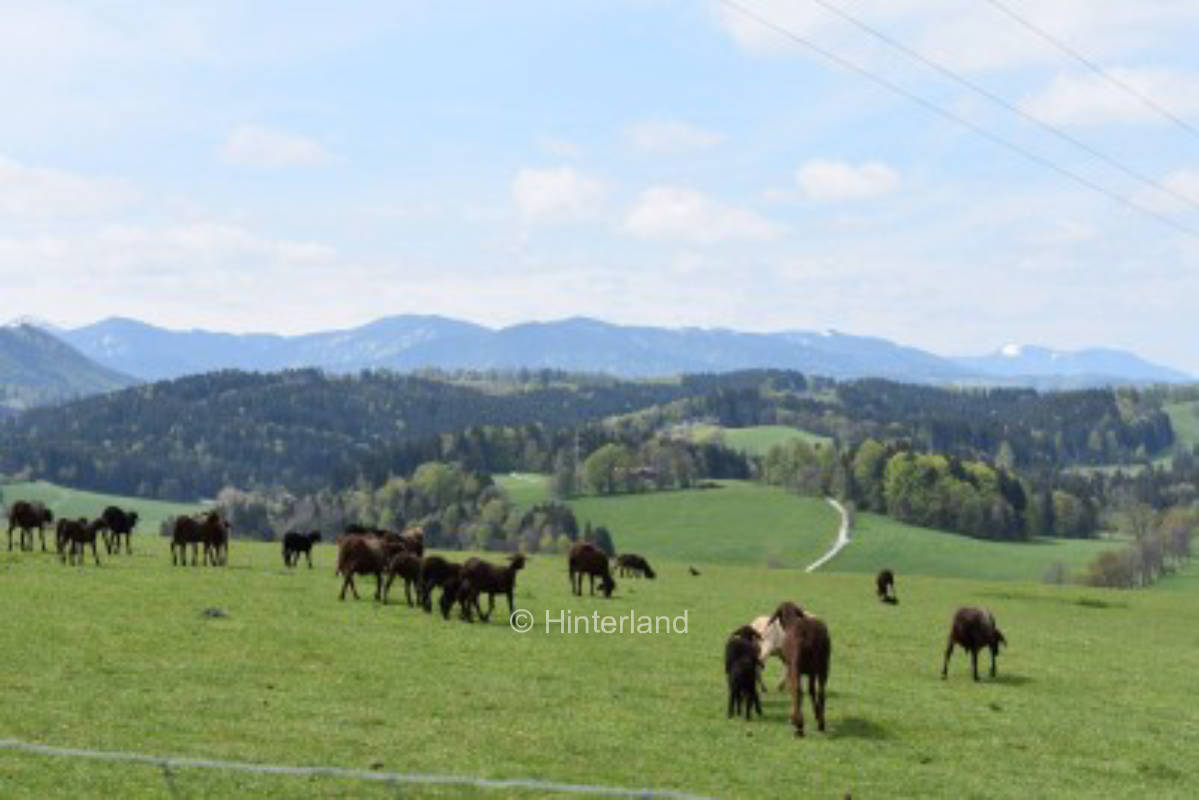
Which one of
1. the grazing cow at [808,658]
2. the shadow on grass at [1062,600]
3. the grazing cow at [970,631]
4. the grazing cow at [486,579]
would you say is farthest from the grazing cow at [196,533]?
the shadow on grass at [1062,600]

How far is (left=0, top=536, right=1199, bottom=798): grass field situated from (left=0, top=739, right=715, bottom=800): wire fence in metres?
0.16

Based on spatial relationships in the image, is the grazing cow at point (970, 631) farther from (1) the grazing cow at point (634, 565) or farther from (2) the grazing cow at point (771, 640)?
(1) the grazing cow at point (634, 565)

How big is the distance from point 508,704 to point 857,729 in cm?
722

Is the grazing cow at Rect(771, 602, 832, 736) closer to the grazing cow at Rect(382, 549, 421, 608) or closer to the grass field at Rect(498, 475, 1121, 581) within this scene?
the grazing cow at Rect(382, 549, 421, 608)

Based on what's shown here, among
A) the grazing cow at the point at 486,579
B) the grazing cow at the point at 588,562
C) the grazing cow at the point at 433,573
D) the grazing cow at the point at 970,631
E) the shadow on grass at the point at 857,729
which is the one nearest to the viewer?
the shadow on grass at the point at 857,729

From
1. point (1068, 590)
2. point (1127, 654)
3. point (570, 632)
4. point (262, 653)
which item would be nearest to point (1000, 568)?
point (1068, 590)

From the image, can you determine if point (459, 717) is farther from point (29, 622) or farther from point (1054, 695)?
point (1054, 695)

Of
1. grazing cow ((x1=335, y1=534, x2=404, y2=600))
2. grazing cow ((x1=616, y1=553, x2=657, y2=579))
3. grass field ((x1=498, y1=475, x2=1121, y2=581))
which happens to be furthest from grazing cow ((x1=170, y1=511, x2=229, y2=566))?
grass field ((x1=498, y1=475, x2=1121, y2=581))

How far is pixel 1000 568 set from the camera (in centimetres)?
16575

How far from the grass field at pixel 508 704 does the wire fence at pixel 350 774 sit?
0.16 meters

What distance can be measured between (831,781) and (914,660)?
658 inches

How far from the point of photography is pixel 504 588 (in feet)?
122

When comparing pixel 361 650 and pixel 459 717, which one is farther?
pixel 361 650

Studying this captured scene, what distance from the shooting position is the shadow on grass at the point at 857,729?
22.5 meters
